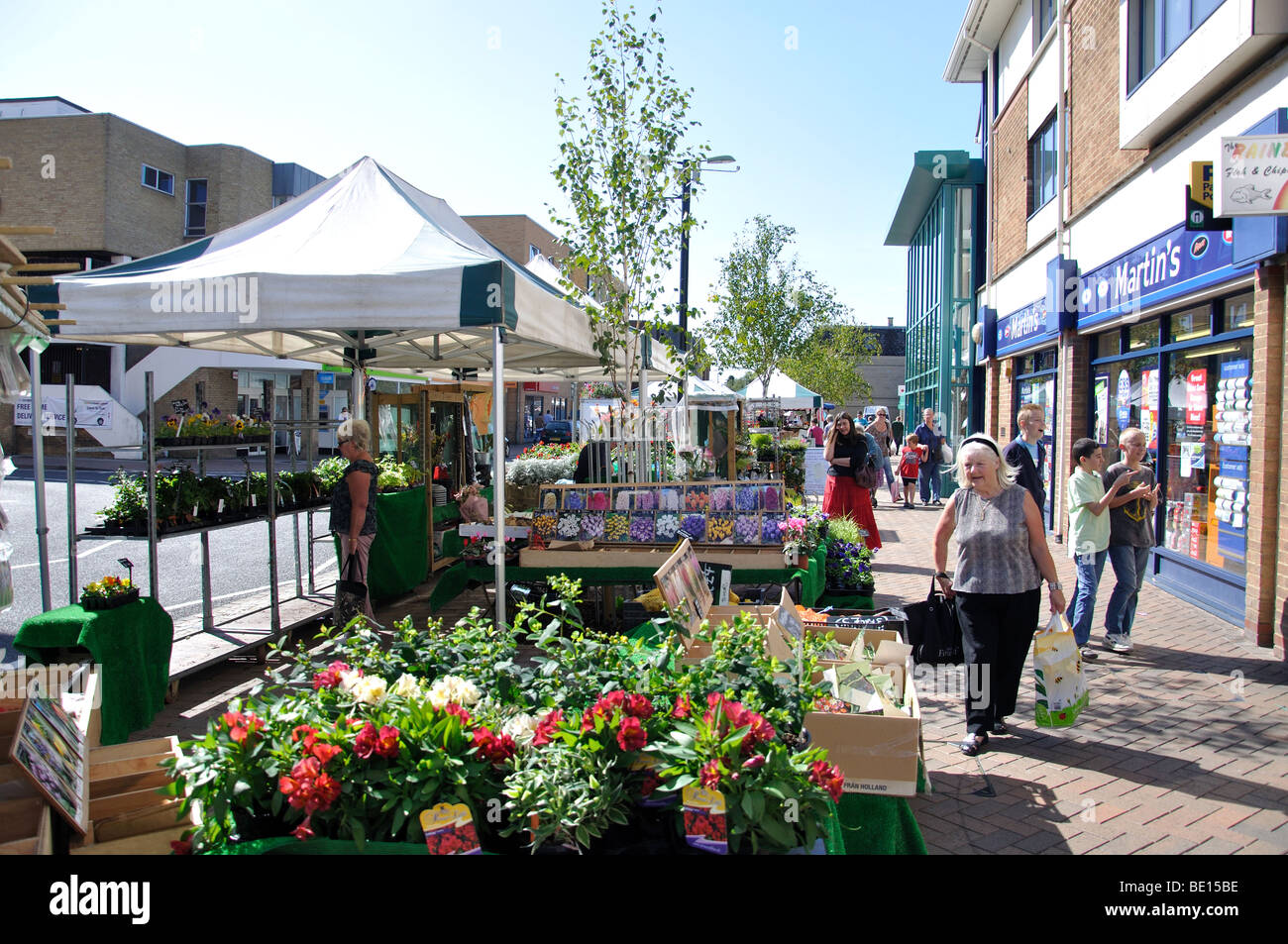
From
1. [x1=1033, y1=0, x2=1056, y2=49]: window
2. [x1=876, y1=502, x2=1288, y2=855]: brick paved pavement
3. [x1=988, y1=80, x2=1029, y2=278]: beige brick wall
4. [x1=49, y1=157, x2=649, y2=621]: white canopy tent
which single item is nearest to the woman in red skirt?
[x1=876, y1=502, x2=1288, y2=855]: brick paved pavement

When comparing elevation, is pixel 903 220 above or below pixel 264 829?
above

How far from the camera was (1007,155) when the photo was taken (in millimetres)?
15836

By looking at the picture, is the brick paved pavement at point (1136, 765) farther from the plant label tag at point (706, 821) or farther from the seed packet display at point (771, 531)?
the plant label tag at point (706, 821)

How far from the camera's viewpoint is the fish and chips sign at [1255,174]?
539 centimetres

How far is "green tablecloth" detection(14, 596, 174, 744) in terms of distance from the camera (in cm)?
448

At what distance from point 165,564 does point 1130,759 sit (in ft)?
32.7

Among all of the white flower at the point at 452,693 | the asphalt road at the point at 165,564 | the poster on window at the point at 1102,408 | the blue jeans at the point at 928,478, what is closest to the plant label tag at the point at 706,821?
the white flower at the point at 452,693

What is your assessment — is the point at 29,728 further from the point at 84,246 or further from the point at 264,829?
the point at 84,246

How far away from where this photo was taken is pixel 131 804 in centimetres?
253

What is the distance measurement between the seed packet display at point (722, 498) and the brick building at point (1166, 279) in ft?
12.6

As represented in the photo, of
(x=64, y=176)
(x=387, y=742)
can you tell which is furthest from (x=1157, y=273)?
(x=64, y=176)

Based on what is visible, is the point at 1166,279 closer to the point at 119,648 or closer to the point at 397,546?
the point at 397,546
